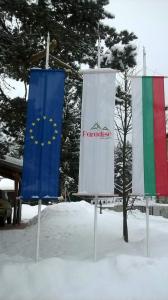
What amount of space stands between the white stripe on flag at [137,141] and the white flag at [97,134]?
63 centimetres

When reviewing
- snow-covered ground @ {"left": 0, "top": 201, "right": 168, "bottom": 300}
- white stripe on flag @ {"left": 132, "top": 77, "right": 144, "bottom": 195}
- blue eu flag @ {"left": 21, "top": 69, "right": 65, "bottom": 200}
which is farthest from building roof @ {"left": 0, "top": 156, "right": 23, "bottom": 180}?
white stripe on flag @ {"left": 132, "top": 77, "right": 144, "bottom": 195}

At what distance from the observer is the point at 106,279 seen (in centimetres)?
697

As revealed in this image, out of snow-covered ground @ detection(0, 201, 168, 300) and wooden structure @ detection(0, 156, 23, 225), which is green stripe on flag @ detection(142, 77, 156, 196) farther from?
wooden structure @ detection(0, 156, 23, 225)

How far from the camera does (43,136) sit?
A: 27.1ft

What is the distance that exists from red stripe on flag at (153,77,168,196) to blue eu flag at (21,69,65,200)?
2.24m

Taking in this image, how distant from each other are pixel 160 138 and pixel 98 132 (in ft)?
4.93

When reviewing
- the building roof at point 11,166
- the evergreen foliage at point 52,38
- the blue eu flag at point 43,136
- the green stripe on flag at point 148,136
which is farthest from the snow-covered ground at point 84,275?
the building roof at point 11,166

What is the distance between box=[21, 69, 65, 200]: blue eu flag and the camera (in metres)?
8.02

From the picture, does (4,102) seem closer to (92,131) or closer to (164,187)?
(92,131)

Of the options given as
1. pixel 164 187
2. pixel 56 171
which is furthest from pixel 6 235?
pixel 164 187

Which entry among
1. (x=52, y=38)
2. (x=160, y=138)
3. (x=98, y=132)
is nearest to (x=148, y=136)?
(x=160, y=138)

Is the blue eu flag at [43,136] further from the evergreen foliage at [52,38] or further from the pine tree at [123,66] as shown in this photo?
the pine tree at [123,66]

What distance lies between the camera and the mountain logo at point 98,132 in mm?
8242

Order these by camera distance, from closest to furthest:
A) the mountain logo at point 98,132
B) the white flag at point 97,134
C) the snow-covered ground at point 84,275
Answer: the snow-covered ground at point 84,275, the white flag at point 97,134, the mountain logo at point 98,132
